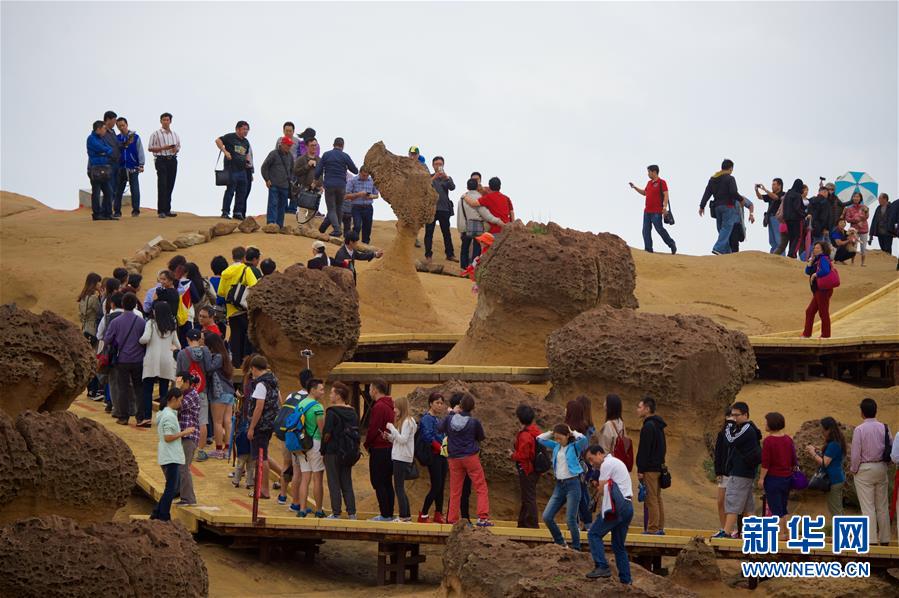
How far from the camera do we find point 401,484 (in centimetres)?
1408

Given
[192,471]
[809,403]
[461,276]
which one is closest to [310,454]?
[192,471]

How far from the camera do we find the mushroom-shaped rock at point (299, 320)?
16203mm

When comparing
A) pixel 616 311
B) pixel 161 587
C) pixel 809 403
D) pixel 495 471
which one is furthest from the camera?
pixel 809 403

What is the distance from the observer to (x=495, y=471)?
15125mm

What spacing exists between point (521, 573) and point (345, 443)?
94.5 inches

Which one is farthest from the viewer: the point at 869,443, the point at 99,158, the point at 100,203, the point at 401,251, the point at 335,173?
the point at 100,203

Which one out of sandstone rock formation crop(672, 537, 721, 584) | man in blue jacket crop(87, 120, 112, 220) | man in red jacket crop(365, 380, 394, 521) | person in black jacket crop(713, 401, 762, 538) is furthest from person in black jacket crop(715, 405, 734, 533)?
man in blue jacket crop(87, 120, 112, 220)

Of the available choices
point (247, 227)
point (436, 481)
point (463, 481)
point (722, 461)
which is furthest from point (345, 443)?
point (247, 227)

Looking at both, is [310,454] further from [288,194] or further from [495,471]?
[288,194]

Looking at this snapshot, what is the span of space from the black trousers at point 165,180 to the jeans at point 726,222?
868cm

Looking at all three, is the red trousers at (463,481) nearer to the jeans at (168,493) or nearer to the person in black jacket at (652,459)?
the person in black jacket at (652,459)

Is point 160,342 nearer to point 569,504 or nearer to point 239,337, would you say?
point 239,337

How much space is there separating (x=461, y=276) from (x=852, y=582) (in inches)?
468

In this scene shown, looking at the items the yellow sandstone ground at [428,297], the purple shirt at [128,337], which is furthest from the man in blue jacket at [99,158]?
the purple shirt at [128,337]
